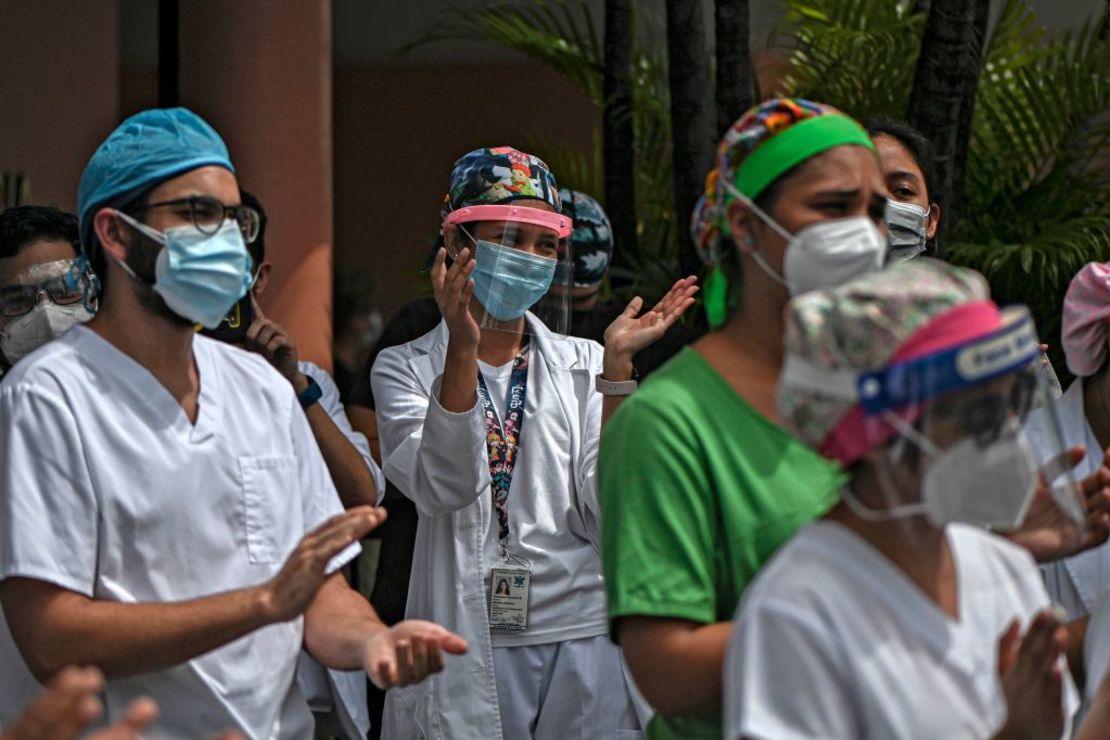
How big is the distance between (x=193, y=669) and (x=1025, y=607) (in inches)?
53.1

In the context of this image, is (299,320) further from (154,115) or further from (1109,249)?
(154,115)

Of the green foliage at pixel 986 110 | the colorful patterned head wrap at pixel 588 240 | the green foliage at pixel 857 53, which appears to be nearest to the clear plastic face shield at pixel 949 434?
the colorful patterned head wrap at pixel 588 240

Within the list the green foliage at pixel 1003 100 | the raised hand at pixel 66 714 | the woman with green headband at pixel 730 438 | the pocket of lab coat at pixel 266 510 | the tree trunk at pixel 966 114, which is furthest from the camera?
Result: the green foliage at pixel 1003 100

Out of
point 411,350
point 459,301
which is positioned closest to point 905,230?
point 459,301

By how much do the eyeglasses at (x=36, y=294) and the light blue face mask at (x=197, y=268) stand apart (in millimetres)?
1133

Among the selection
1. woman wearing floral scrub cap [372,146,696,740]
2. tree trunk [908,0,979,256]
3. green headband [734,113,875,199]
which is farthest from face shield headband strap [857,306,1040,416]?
tree trunk [908,0,979,256]

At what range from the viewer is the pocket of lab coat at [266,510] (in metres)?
3.04

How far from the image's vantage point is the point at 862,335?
2.23 metres

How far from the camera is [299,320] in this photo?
24.7 ft

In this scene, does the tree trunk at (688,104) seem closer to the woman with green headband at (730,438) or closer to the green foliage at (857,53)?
the green foliage at (857,53)

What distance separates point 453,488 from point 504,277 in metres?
0.56

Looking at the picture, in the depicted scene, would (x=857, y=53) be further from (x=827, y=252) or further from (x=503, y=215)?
(x=827, y=252)

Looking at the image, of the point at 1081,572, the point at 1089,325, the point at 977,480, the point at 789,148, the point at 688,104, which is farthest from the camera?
the point at 688,104

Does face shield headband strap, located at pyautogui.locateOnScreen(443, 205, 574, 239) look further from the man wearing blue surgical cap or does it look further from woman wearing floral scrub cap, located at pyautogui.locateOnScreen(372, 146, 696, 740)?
the man wearing blue surgical cap
